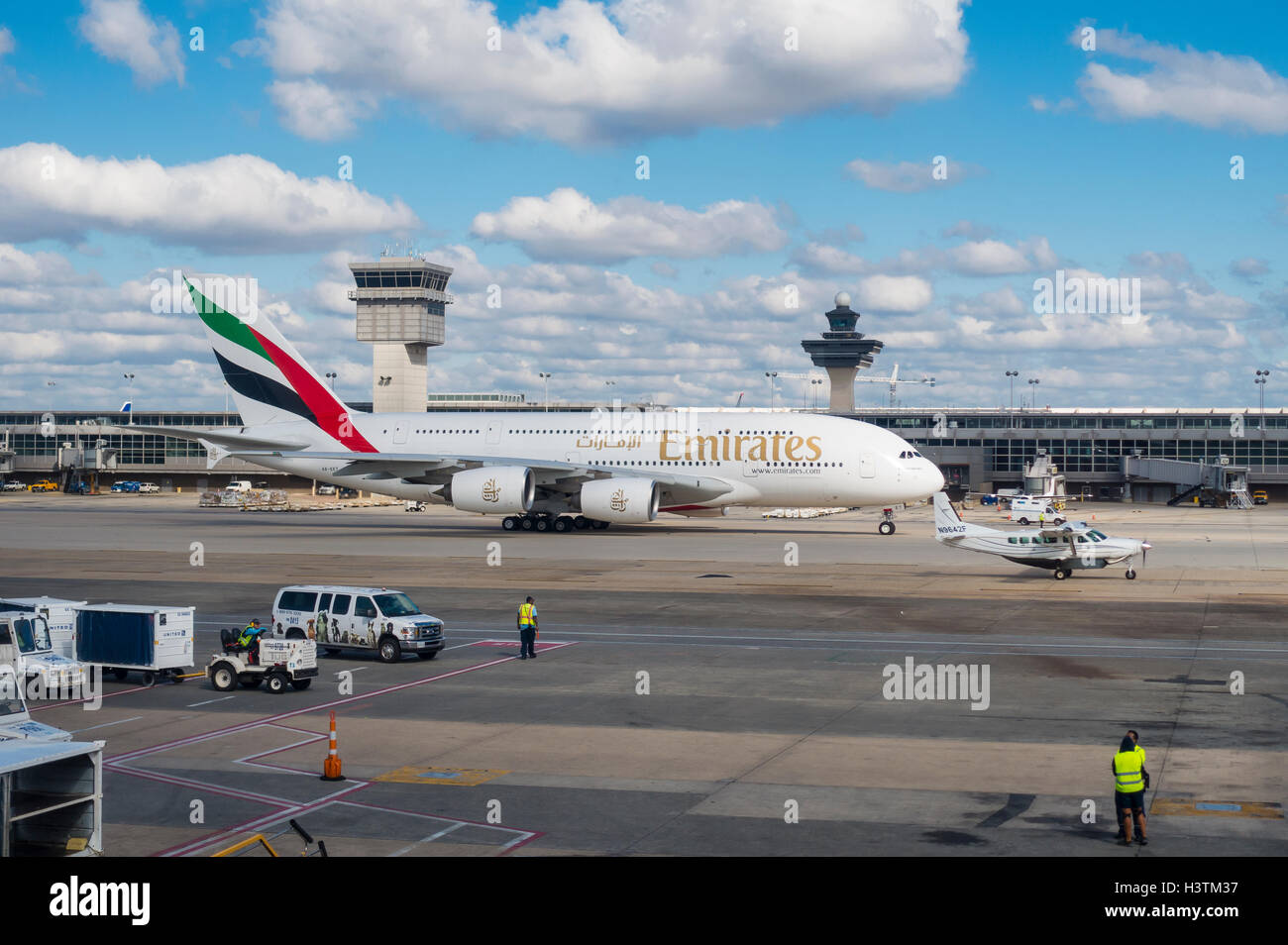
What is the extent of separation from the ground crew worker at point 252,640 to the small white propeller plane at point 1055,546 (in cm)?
2990

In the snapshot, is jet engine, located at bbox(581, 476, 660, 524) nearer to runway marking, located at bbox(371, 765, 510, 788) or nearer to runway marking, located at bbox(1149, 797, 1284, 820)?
runway marking, located at bbox(371, 765, 510, 788)

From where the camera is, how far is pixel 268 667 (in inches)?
1042

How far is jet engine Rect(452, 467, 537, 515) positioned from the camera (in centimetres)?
6569

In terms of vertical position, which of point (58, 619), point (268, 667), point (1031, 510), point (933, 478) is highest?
point (933, 478)

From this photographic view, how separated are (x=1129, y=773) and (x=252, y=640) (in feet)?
63.5

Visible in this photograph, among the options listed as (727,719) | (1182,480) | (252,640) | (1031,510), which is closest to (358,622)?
(252,640)

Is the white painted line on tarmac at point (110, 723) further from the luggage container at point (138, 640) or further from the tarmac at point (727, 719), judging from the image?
the luggage container at point (138, 640)

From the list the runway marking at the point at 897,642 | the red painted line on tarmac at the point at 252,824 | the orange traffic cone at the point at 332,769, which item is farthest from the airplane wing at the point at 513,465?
the red painted line on tarmac at the point at 252,824

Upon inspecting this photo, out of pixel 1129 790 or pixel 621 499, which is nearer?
pixel 1129 790

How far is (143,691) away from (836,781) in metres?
16.6

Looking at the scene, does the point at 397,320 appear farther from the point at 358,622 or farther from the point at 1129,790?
the point at 1129,790

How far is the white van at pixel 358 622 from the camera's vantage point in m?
30.2

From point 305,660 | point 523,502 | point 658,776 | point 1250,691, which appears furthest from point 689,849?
point 523,502
